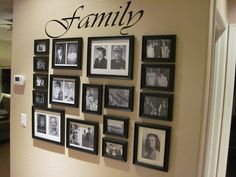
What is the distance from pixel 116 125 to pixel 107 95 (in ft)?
0.77

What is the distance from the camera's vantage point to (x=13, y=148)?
2.36m

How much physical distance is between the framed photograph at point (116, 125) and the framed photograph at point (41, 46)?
0.81m

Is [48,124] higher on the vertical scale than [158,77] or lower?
lower

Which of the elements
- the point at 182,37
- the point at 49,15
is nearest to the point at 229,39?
the point at 182,37

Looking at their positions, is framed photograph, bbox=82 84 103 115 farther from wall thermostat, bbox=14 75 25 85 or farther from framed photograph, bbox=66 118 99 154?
wall thermostat, bbox=14 75 25 85

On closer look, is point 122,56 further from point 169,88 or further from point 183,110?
point 183,110

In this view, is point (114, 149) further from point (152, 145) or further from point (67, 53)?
point (67, 53)

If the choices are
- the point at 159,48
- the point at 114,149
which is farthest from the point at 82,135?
the point at 159,48

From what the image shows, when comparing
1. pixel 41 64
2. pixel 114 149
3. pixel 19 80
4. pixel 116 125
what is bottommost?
pixel 114 149

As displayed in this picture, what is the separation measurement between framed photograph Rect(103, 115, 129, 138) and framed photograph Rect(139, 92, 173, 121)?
0.15 meters

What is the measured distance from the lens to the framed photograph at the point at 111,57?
1659 millimetres

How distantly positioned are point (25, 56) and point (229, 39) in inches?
82.3

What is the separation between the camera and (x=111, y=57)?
1729 mm

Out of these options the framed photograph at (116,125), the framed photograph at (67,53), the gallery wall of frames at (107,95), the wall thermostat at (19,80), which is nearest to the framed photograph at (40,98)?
the gallery wall of frames at (107,95)
